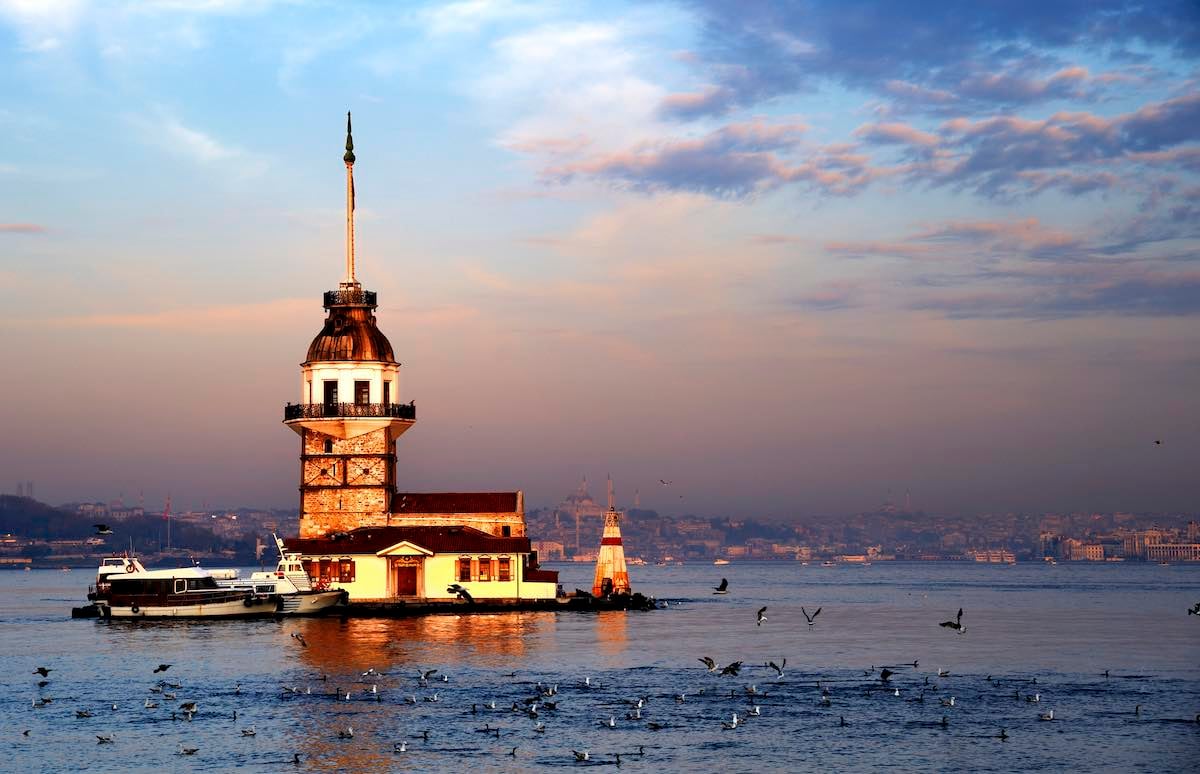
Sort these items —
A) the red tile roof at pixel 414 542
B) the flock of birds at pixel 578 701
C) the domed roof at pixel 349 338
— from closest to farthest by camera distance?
the flock of birds at pixel 578 701
the red tile roof at pixel 414 542
the domed roof at pixel 349 338

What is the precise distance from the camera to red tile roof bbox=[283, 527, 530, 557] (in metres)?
97.8

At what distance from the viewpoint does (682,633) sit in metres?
87.2

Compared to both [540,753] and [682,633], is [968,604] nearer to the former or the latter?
[682,633]

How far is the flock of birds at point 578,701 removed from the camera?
151 feet

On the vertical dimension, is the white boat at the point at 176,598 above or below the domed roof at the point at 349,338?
below

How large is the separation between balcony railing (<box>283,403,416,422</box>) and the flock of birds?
129ft

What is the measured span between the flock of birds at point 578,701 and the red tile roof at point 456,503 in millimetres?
38348

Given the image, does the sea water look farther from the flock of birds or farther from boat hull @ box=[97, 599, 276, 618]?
boat hull @ box=[97, 599, 276, 618]

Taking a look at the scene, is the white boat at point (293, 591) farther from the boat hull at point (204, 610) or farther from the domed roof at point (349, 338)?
the domed roof at point (349, 338)

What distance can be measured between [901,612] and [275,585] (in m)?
49.6

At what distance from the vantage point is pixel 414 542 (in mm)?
97375

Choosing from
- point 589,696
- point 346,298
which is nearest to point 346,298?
point 346,298

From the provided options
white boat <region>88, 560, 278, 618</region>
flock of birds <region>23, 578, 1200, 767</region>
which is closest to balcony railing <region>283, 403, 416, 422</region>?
white boat <region>88, 560, 278, 618</region>

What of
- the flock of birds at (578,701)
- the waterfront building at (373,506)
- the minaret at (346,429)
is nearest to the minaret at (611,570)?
the waterfront building at (373,506)
